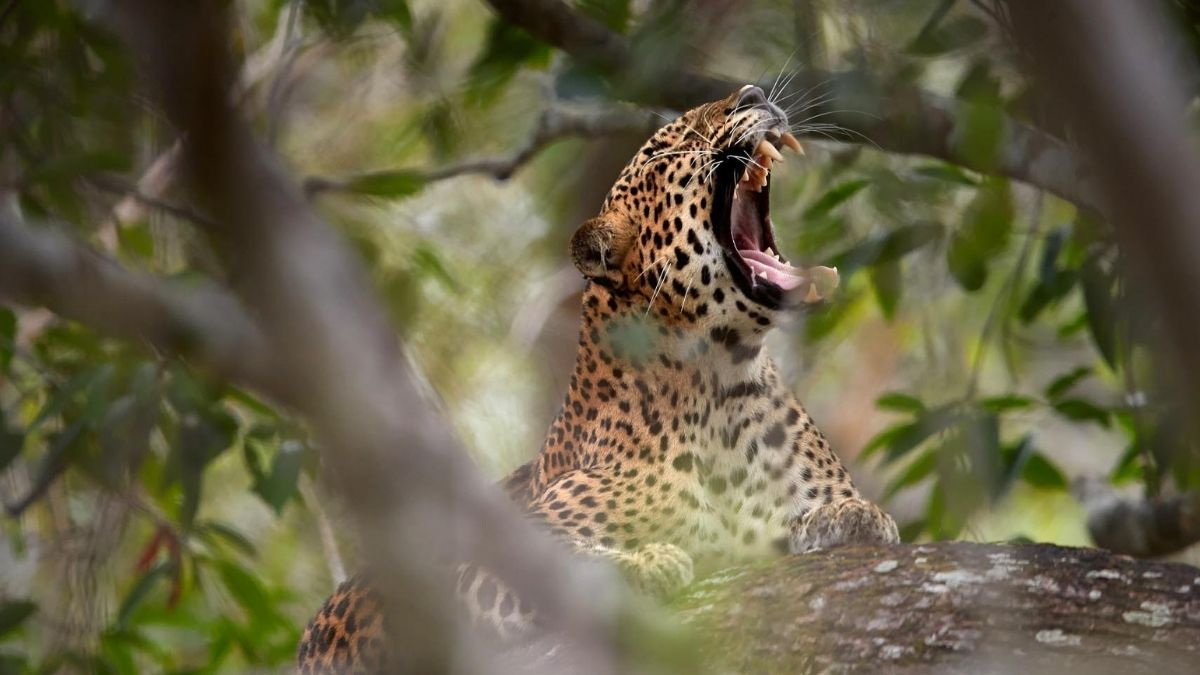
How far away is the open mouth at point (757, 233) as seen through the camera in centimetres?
602

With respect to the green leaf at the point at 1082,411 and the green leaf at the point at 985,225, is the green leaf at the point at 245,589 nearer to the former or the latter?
the green leaf at the point at 1082,411

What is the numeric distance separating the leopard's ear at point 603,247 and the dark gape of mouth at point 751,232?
0.43 meters

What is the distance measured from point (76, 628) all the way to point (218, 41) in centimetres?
299

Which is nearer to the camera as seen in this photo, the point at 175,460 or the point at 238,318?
the point at 238,318

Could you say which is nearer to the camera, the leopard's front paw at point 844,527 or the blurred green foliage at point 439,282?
the blurred green foliage at point 439,282

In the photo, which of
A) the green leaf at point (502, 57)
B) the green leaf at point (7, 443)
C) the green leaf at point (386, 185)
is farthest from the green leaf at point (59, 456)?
the green leaf at point (502, 57)

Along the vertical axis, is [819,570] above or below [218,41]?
below

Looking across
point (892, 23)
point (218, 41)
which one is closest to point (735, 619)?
point (892, 23)

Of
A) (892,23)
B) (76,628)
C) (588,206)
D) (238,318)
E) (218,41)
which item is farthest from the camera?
(588,206)

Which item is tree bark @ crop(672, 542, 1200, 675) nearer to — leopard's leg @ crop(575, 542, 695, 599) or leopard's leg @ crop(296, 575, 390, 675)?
leopard's leg @ crop(575, 542, 695, 599)

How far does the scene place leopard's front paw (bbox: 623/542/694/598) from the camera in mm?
5430

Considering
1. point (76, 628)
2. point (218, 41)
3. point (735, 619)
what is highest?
point (218, 41)

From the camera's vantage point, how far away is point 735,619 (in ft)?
15.6

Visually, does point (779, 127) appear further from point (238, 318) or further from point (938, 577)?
point (238, 318)
